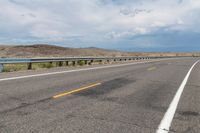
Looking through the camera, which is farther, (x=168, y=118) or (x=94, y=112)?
(x=94, y=112)

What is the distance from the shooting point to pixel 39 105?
6703mm

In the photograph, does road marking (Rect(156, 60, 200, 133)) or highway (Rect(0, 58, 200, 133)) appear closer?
highway (Rect(0, 58, 200, 133))

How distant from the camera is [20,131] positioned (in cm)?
470

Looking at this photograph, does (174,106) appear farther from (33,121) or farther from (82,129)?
(33,121)

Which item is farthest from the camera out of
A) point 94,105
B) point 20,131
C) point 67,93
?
point 67,93

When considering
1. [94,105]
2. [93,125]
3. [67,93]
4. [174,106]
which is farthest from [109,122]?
[67,93]

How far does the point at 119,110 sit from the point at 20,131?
112 inches

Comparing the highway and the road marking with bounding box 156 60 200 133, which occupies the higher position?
the highway

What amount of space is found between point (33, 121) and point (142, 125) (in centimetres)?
240

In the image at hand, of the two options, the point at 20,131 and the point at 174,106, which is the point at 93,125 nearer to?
the point at 20,131

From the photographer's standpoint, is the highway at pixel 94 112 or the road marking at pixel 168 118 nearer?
the highway at pixel 94 112

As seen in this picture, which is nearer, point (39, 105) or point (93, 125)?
point (93, 125)

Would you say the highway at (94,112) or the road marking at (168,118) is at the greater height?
the highway at (94,112)

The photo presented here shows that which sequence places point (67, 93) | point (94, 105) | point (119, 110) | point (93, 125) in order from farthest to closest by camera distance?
1. point (67, 93)
2. point (94, 105)
3. point (119, 110)
4. point (93, 125)
